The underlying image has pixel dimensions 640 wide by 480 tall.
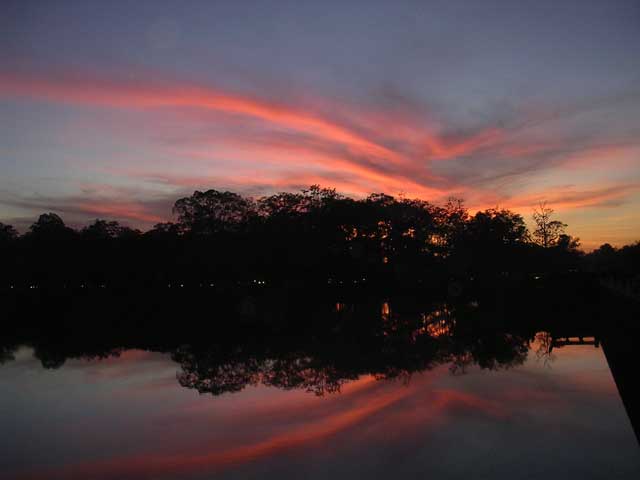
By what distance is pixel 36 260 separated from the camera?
70188mm

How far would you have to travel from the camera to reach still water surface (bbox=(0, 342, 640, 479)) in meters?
8.02

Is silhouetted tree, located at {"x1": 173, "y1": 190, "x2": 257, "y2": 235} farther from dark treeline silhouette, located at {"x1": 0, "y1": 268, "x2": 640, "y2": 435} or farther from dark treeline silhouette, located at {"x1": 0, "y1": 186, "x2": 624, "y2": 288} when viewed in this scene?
dark treeline silhouette, located at {"x1": 0, "y1": 268, "x2": 640, "y2": 435}

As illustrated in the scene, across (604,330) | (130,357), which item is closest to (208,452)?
(130,357)

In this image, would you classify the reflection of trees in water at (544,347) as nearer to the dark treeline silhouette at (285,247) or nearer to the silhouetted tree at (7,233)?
the dark treeline silhouette at (285,247)

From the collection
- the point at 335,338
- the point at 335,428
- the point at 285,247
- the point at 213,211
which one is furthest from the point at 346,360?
the point at 213,211

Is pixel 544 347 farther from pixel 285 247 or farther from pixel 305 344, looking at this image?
pixel 285 247

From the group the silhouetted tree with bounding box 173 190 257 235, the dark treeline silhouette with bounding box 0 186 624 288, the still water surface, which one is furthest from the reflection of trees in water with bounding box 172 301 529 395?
the silhouetted tree with bounding box 173 190 257 235

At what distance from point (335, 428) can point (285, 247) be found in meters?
50.6

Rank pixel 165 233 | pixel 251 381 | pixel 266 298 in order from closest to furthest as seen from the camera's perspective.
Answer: pixel 251 381 < pixel 266 298 < pixel 165 233

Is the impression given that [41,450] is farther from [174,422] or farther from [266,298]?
[266,298]

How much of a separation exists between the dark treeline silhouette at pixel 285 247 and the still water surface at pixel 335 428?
150 feet

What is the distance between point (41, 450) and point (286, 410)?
15.6 ft

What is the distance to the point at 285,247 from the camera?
60.4 metres

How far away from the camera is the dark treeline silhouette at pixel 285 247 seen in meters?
61.2
